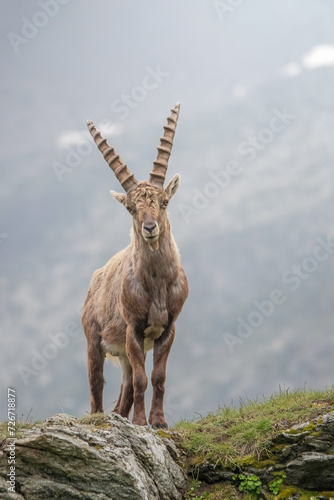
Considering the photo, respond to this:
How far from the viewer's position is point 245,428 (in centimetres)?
945

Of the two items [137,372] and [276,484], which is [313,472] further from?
[137,372]

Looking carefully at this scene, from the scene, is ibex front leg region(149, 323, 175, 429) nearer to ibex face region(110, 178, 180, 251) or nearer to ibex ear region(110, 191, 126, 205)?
ibex face region(110, 178, 180, 251)

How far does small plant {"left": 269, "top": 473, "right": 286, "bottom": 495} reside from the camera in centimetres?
830

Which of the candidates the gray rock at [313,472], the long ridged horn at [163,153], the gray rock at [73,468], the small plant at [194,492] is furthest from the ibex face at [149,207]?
the gray rock at [313,472]

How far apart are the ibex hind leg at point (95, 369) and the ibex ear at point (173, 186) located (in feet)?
12.8

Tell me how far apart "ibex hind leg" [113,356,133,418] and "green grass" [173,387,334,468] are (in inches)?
93.3

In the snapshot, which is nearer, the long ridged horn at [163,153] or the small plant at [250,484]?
the small plant at [250,484]

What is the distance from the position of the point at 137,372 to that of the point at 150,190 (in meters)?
3.38

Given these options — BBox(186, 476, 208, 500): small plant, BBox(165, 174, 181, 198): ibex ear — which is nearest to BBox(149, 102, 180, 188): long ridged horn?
BBox(165, 174, 181, 198): ibex ear

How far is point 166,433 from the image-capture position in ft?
31.5

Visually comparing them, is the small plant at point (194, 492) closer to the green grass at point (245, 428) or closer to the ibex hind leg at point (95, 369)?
the green grass at point (245, 428)

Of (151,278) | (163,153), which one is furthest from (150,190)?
(151,278)

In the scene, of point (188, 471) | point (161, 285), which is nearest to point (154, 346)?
point (161, 285)

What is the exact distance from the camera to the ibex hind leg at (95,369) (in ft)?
43.1
